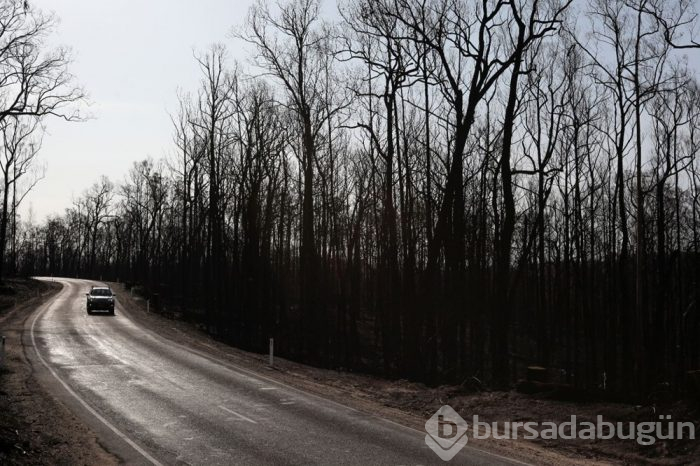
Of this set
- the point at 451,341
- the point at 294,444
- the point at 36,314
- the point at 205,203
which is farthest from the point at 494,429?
the point at 205,203

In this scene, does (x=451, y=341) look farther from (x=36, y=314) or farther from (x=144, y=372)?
(x=36, y=314)

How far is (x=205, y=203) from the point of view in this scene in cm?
5091

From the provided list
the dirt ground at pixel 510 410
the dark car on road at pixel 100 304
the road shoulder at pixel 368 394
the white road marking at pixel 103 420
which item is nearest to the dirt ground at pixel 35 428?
the white road marking at pixel 103 420

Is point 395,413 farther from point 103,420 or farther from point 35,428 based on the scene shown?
point 35,428

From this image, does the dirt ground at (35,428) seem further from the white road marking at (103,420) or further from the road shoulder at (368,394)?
the road shoulder at (368,394)

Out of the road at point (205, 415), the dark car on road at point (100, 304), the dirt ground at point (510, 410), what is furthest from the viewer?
the dark car on road at point (100, 304)

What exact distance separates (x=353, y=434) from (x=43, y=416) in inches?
259

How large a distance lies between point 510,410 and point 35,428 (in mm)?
10066

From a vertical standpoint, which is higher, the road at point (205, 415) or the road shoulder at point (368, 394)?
the road at point (205, 415)

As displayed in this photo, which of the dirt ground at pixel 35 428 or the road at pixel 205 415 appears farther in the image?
the road at pixel 205 415

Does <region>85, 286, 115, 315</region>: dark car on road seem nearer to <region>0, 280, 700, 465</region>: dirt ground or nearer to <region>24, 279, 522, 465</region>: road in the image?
<region>24, 279, 522, 465</region>: road

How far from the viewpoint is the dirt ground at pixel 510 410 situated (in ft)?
34.6

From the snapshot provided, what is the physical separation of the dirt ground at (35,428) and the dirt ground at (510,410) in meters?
6.29

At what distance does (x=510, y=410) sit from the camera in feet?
46.2
